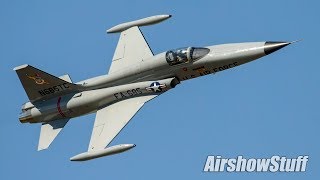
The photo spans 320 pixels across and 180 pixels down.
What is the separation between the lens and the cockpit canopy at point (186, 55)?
106ft

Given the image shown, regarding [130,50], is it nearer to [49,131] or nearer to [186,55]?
[186,55]

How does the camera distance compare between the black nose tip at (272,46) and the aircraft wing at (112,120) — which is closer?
the black nose tip at (272,46)

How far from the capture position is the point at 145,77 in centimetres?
3300

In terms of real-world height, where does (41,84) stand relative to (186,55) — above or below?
below

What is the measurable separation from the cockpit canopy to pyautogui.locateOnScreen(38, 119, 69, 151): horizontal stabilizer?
6.15 m

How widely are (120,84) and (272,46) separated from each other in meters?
7.25

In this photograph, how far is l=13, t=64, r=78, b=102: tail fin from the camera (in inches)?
1347

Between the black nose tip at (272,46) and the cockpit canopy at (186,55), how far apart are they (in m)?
2.59

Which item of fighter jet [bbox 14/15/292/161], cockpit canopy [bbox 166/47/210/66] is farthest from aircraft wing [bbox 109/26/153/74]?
cockpit canopy [bbox 166/47/210/66]

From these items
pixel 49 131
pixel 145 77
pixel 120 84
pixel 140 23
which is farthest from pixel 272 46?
pixel 49 131

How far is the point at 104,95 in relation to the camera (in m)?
33.7

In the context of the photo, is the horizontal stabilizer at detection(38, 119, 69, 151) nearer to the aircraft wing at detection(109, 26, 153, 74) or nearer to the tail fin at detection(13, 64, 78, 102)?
the tail fin at detection(13, 64, 78, 102)

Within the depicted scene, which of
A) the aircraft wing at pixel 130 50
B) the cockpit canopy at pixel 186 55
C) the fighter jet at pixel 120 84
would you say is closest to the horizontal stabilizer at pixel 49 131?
the fighter jet at pixel 120 84

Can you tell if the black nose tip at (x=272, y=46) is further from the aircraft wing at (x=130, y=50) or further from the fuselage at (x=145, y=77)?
the aircraft wing at (x=130, y=50)
